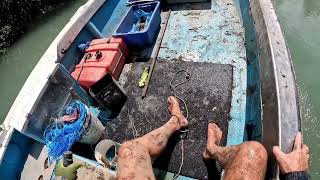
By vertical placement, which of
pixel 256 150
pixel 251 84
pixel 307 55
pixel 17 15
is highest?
pixel 256 150

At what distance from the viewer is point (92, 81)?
420 centimetres

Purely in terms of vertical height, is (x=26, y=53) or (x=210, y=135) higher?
(x=210, y=135)

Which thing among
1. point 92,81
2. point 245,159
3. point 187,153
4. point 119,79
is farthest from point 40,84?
point 245,159

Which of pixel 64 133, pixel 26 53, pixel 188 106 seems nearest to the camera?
pixel 64 133

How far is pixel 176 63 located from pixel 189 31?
0.77 meters

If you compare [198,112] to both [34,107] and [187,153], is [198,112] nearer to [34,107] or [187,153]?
[187,153]

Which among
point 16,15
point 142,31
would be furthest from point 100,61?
point 16,15

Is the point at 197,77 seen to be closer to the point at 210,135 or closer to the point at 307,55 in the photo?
the point at 210,135

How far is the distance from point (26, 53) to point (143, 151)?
23.3 feet

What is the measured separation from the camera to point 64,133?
370 centimetres

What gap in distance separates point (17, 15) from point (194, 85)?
24.7ft

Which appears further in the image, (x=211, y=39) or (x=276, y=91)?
(x=211, y=39)

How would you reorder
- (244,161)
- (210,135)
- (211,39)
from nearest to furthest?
(244,161) < (210,135) < (211,39)

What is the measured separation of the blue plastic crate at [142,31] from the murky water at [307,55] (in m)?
2.88
